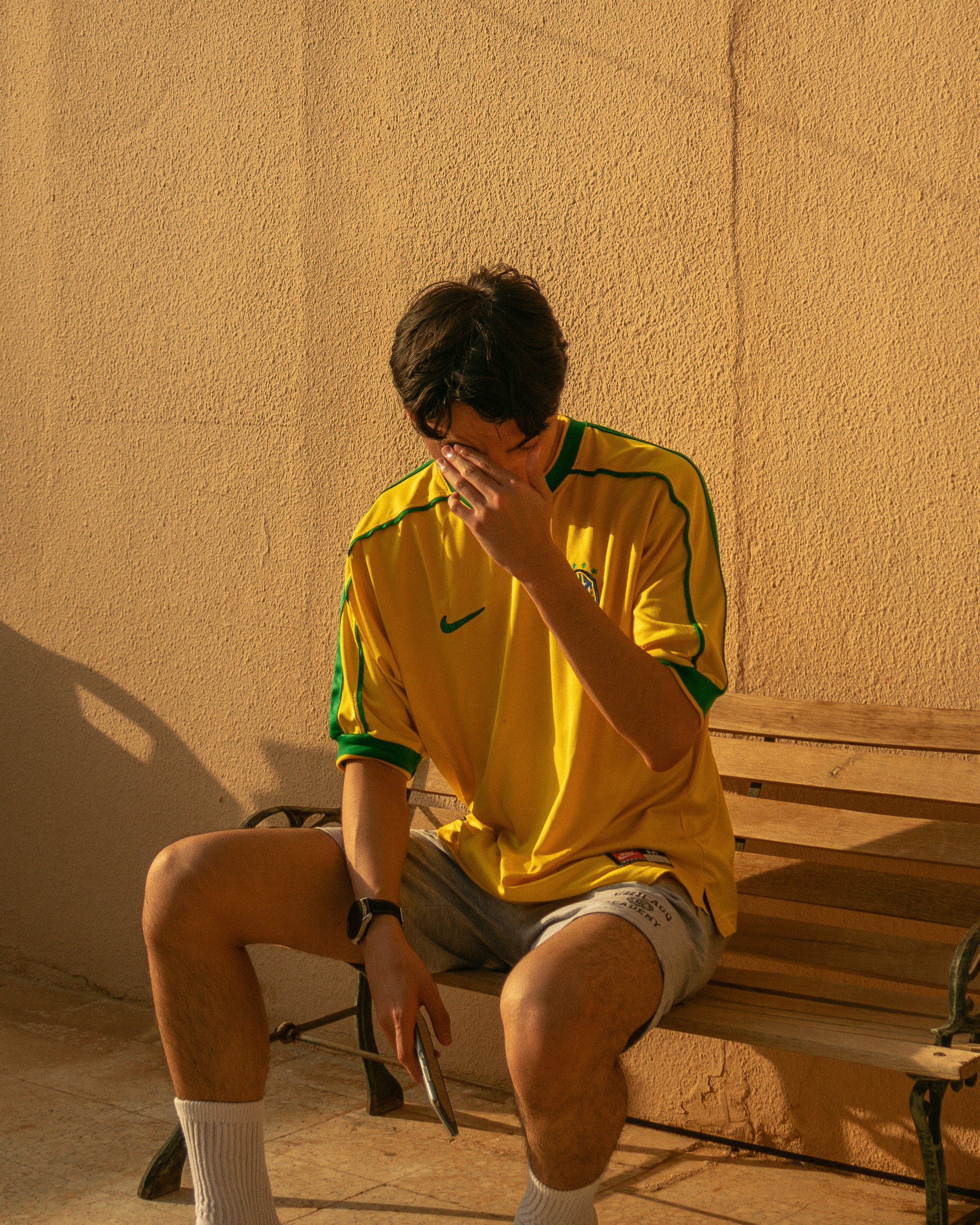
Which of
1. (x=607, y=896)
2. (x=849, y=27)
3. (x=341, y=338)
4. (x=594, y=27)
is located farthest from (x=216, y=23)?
(x=607, y=896)

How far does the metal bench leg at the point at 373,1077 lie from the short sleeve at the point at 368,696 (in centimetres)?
91

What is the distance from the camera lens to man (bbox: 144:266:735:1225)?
6.13ft

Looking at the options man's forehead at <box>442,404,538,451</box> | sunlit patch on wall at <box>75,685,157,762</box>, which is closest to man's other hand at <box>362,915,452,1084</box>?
man's forehead at <box>442,404,538,451</box>

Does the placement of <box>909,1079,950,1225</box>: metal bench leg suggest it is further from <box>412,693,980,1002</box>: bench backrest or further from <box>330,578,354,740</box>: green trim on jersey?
<box>330,578,354,740</box>: green trim on jersey

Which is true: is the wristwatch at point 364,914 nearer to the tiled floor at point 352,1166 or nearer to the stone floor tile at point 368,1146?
the tiled floor at point 352,1166

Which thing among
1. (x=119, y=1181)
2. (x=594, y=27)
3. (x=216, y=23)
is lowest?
(x=119, y=1181)

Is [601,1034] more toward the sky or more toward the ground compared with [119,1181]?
more toward the sky

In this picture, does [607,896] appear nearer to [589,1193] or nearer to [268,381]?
[589,1193]

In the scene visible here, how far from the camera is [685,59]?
9.37 ft

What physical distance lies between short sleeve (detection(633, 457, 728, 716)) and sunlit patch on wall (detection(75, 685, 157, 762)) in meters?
2.22

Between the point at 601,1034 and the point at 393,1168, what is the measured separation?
1.17 metres

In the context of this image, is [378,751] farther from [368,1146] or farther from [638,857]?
[368,1146]

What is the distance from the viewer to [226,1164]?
2014 millimetres

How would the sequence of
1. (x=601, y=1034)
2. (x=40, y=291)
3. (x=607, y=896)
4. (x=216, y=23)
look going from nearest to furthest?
(x=601, y=1034), (x=607, y=896), (x=216, y=23), (x=40, y=291)
